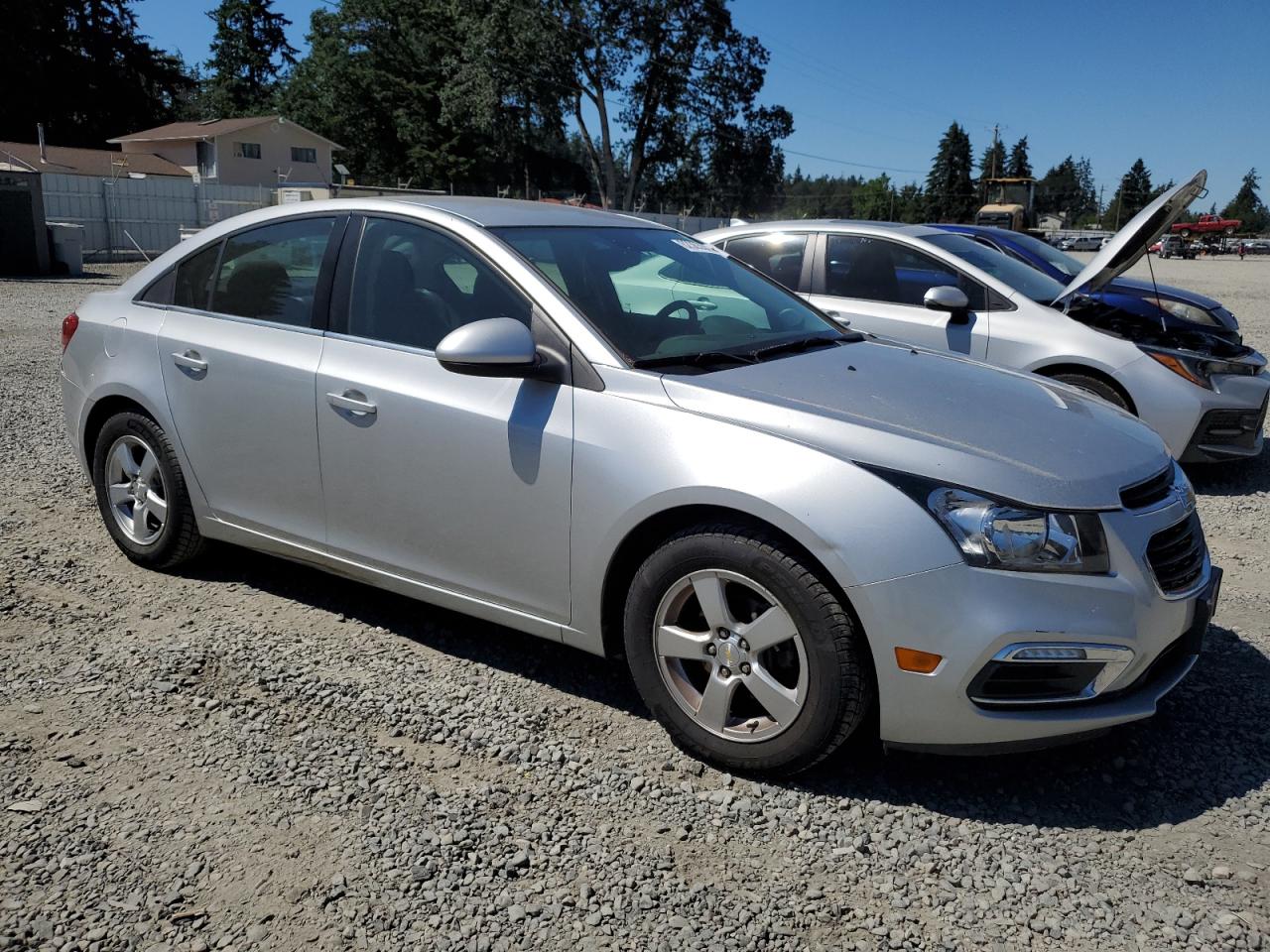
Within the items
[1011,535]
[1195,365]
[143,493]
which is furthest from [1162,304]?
[143,493]

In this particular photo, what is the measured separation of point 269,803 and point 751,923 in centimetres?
138

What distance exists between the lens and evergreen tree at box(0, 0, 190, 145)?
55562mm

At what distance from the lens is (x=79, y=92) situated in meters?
61.7

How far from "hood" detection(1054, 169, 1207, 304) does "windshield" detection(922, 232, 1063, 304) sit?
44cm

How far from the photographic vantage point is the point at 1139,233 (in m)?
6.52

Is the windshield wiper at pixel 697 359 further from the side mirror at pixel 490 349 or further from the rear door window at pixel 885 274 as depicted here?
the rear door window at pixel 885 274

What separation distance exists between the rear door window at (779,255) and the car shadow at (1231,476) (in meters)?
2.99

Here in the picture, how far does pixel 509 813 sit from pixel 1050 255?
8228 millimetres

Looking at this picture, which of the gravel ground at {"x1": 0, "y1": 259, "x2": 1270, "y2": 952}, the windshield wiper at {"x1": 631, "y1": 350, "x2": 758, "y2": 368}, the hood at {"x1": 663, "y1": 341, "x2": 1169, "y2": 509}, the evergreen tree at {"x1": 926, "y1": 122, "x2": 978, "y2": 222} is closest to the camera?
the gravel ground at {"x1": 0, "y1": 259, "x2": 1270, "y2": 952}

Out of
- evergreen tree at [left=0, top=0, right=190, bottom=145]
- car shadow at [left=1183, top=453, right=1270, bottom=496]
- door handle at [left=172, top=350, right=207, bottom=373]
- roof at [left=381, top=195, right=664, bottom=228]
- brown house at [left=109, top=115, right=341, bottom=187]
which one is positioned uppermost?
evergreen tree at [left=0, top=0, right=190, bottom=145]

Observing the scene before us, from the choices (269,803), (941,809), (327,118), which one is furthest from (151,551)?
(327,118)

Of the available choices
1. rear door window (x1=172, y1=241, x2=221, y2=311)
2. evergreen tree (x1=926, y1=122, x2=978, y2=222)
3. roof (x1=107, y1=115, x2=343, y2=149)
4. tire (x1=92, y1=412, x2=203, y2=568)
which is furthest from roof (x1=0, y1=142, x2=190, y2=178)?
evergreen tree (x1=926, y1=122, x2=978, y2=222)

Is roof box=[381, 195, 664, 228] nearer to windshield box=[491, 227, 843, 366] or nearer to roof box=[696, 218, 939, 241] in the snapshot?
windshield box=[491, 227, 843, 366]

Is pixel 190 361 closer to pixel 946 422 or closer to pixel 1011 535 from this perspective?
pixel 946 422
